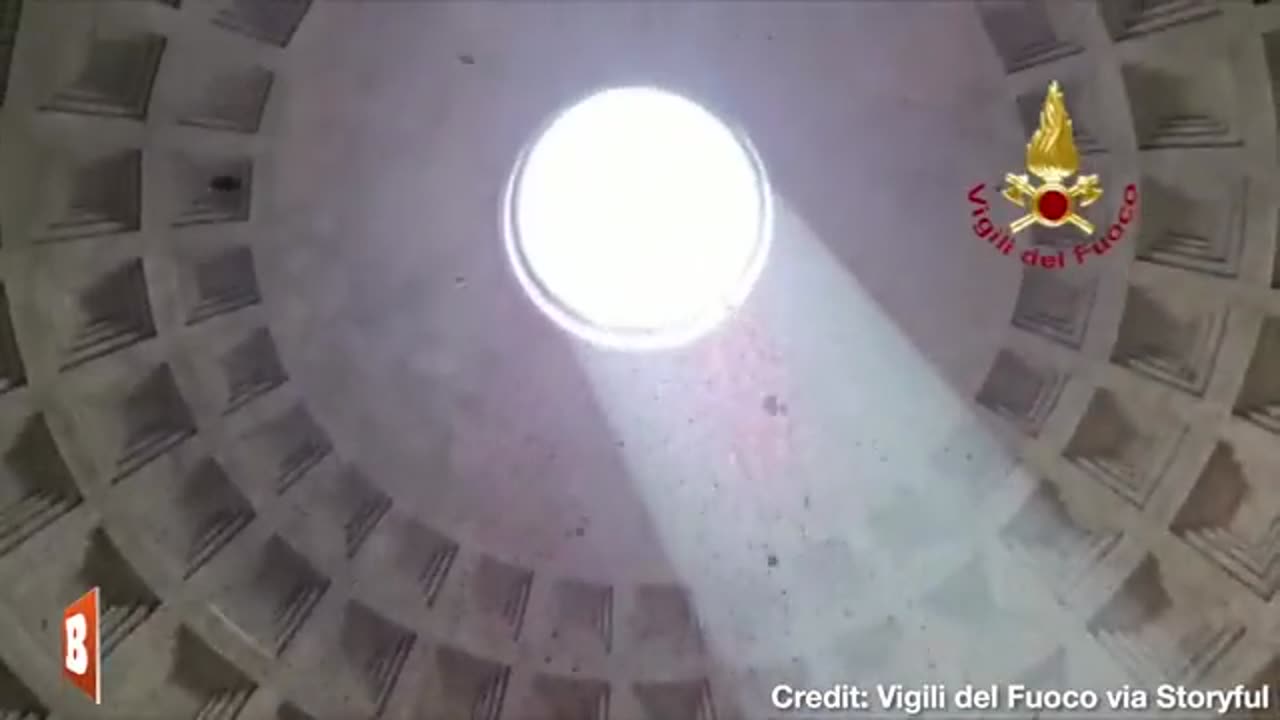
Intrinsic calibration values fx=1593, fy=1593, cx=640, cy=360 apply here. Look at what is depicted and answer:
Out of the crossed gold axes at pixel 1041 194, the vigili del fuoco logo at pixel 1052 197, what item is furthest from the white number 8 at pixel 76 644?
the crossed gold axes at pixel 1041 194

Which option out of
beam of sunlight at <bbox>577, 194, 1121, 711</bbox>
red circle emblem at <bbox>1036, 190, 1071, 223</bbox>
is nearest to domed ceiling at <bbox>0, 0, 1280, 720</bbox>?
beam of sunlight at <bbox>577, 194, 1121, 711</bbox>

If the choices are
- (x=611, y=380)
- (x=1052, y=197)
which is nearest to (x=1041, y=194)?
(x=1052, y=197)

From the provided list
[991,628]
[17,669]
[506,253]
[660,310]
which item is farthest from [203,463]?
[991,628]

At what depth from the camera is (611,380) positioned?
1105cm

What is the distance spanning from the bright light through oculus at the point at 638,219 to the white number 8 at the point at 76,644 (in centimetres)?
361

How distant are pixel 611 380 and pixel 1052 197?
3194 millimetres

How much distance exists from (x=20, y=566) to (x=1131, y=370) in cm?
716

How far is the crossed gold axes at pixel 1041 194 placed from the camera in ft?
32.7

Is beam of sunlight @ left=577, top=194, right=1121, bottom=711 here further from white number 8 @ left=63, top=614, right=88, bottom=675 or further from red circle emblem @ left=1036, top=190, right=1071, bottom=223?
white number 8 @ left=63, top=614, right=88, bottom=675

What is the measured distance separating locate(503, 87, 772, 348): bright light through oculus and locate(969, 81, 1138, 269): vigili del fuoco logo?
5.05 feet

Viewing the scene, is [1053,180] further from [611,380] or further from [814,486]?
[611,380]

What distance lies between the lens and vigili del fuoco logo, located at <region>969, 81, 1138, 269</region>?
32.1ft

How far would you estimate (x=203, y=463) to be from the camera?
10562 millimetres

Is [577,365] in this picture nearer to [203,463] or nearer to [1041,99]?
[203,463]
